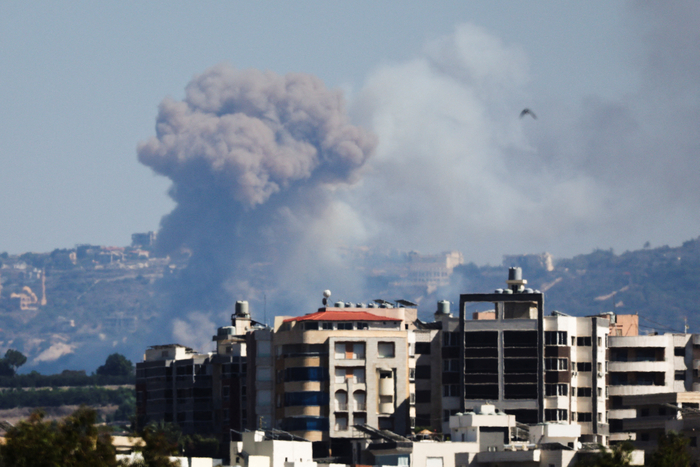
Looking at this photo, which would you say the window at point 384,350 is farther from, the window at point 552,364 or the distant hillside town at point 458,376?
the window at point 552,364

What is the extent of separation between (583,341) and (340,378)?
21031mm

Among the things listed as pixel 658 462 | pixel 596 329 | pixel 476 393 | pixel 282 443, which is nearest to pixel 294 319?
pixel 476 393

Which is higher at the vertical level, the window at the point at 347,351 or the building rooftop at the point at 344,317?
the building rooftop at the point at 344,317

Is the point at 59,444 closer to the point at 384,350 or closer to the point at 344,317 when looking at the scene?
the point at 384,350

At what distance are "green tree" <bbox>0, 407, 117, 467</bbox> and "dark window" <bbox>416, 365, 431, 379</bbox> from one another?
7290 cm

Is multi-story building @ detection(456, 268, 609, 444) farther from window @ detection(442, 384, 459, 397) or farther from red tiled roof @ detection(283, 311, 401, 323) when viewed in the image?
red tiled roof @ detection(283, 311, 401, 323)

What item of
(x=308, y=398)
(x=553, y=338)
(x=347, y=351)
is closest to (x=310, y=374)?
(x=308, y=398)

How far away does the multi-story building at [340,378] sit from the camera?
110 metres

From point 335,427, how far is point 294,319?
429 inches

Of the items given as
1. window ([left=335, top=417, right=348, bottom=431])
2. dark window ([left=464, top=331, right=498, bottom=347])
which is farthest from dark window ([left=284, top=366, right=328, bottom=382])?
dark window ([left=464, top=331, right=498, bottom=347])

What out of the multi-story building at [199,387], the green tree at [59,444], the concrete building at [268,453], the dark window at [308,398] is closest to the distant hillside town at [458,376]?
the dark window at [308,398]

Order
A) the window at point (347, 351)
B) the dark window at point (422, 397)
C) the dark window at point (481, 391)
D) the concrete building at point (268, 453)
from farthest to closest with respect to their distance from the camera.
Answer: the dark window at point (422, 397)
the dark window at point (481, 391)
the window at point (347, 351)
the concrete building at point (268, 453)

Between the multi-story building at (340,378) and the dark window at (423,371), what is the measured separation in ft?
12.4

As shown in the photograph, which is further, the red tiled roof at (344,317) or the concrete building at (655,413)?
the red tiled roof at (344,317)
